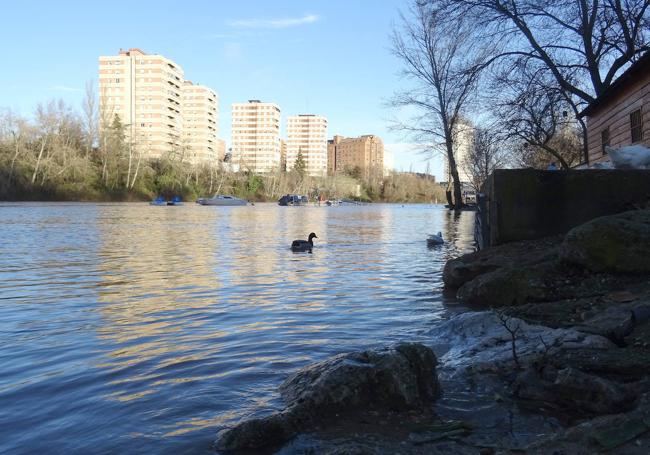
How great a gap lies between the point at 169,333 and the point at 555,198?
7.59 m

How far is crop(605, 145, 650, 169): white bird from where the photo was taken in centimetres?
1092

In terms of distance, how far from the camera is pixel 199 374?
513 cm

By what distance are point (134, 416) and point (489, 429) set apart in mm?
2655

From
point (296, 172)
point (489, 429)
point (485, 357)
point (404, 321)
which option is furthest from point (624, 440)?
point (296, 172)

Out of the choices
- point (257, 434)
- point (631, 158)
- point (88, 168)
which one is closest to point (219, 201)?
point (88, 168)

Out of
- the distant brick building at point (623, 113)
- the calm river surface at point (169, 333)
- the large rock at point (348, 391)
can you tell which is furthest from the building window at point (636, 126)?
the large rock at point (348, 391)

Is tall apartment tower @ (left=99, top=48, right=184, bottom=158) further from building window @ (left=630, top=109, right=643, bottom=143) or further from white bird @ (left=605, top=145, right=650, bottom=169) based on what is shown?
white bird @ (left=605, top=145, right=650, bottom=169)

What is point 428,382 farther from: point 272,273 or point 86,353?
point 272,273

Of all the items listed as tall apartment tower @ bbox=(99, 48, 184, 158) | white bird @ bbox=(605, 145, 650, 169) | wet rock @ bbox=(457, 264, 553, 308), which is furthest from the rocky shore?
tall apartment tower @ bbox=(99, 48, 184, 158)

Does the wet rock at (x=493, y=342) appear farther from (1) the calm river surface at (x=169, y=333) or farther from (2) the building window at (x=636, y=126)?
(2) the building window at (x=636, y=126)

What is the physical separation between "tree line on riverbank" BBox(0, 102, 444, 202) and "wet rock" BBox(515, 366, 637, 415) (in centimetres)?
9035

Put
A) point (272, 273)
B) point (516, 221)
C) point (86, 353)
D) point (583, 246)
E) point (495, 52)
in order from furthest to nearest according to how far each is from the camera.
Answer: point (495, 52) → point (272, 273) → point (516, 221) → point (583, 246) → point (86, 353)

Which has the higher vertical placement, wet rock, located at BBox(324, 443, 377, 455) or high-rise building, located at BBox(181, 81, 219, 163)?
high-rise building, located at BBox(181, 81, 219, 163)

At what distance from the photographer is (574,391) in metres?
3.88
